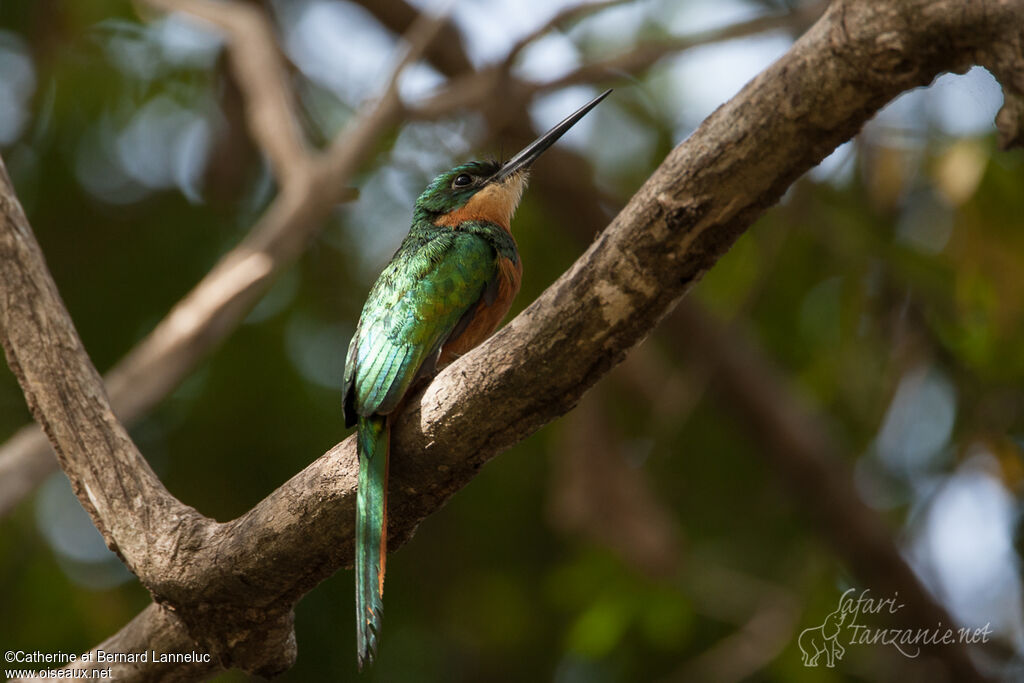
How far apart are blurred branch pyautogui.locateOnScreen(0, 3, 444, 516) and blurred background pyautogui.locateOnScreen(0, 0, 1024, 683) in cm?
43

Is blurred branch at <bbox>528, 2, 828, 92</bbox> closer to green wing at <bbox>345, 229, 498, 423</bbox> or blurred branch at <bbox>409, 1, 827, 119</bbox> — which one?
blurred branch at <bbox>409, 1, 827, 119</bbox>

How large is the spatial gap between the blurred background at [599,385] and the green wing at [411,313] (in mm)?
1784

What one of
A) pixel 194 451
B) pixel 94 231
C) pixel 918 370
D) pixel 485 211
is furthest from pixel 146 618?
pixel 918 370

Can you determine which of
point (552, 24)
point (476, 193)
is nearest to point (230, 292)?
point (476, 193)

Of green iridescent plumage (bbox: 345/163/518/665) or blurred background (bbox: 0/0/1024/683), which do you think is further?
blurred background (bbox: 0/0/1024/683)

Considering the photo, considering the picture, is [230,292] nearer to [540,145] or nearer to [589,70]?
[540,145]

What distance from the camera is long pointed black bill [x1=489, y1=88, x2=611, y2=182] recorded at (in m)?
2.89

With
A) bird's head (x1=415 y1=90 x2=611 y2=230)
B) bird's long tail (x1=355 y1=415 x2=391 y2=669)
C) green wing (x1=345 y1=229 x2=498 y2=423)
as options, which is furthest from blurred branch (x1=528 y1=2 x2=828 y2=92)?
bird's long tail (x1=355 y1=415 x2=391 y2=669)

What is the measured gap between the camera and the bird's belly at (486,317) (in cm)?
276

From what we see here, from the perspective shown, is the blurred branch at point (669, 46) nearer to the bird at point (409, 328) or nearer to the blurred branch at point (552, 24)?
the blurred branch at point (552, 24)

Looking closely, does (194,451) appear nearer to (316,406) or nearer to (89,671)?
(316,406)

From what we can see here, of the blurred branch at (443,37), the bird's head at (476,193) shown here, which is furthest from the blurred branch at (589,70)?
the bird's head at (476,193)

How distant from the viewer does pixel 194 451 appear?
5188mm

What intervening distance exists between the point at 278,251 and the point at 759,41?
2.36 m
